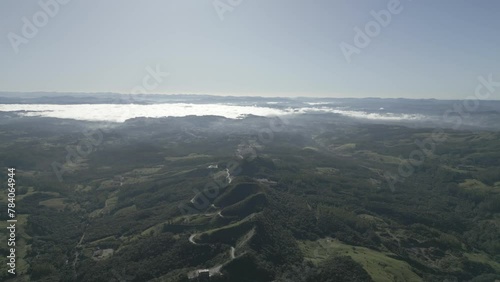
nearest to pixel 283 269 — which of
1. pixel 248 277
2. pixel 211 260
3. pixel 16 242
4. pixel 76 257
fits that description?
pixel 248 277

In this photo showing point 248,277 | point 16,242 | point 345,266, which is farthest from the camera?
point 16,242

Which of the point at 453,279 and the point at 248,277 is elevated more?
the point at 248,277

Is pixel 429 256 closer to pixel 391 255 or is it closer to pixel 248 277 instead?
pixel 391 255

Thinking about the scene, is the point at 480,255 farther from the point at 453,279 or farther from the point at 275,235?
the point at 275,235

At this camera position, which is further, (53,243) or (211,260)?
(53,243)

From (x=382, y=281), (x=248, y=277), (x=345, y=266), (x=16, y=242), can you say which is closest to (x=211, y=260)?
(x=248, y=277)

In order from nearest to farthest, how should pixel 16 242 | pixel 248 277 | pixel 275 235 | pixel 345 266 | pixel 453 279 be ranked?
pixel 248 277, pixel 345 266, pixel 453 279, pixel 275 235, pixel 16 242
